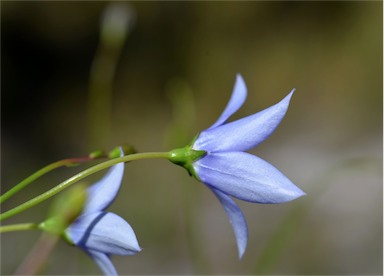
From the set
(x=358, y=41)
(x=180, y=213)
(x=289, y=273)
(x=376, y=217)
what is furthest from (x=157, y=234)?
(x=358, y=41)

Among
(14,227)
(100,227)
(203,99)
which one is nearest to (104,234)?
(100,227)

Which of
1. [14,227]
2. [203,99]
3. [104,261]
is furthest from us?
[203,99]

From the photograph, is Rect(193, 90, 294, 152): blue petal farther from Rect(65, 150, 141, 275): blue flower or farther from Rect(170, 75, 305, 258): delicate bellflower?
Rect(65, 150, 141, 275): blue flower

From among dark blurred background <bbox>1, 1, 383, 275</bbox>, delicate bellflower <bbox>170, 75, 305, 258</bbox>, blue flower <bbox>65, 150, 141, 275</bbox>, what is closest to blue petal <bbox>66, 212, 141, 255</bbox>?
blue flower <bbox>65, 150, 141, 275</bbox>

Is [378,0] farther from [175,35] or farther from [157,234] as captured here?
[157,234]

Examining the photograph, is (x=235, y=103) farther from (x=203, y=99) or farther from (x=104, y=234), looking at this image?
(x=203, y=99)

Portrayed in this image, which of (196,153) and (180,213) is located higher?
(196,153)

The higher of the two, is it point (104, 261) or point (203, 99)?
point (104, 261)
